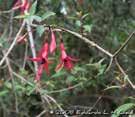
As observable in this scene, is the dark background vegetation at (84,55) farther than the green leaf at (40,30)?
Yes

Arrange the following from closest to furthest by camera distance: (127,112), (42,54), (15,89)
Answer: (127,112) → (42,54) → (15,89)

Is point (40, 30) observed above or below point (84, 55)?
above

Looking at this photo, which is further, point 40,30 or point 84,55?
point 84,55

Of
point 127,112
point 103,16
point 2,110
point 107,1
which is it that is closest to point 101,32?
point 103,16

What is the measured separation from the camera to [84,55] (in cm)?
382

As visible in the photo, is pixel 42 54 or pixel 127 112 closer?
pixel 127 112

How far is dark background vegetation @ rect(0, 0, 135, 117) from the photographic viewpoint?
2.54 metres

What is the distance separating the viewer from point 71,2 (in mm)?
2818

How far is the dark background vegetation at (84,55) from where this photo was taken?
254 cm

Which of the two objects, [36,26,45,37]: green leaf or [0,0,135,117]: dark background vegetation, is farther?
[0,0,135,117]: dark background vegetation

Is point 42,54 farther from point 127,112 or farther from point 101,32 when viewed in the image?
point 101,32

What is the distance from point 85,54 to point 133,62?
2.53ft

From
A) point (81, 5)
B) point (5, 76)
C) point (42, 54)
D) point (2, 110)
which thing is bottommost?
point (2, 110)


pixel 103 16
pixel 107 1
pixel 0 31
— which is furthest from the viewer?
pixel 0 31
